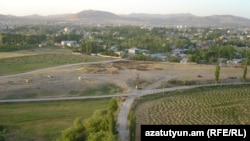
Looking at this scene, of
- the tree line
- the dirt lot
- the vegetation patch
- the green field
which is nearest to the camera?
the tree line

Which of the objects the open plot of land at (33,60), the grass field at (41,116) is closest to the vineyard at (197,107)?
the grass field at (41,116)

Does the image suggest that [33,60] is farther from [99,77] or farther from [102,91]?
[102,91]

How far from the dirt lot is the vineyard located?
568 centimetres

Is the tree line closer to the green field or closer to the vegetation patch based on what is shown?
the vegetation patch

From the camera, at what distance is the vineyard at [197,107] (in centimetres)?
3300

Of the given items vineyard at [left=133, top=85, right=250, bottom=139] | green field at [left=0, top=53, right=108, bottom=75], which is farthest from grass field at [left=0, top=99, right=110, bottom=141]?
green field at [left=0, top=53, right=108, bottom=75]

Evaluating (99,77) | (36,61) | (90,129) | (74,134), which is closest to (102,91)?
(99,77)

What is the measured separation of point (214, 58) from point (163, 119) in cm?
4197

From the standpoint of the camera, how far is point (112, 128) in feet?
80.6

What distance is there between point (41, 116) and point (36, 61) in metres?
35.3

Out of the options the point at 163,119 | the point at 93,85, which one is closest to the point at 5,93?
the point at 93,85

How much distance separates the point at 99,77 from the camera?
176 feet

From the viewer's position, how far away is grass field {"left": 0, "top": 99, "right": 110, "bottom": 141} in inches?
1155

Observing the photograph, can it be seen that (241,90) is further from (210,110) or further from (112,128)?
(112,128)
